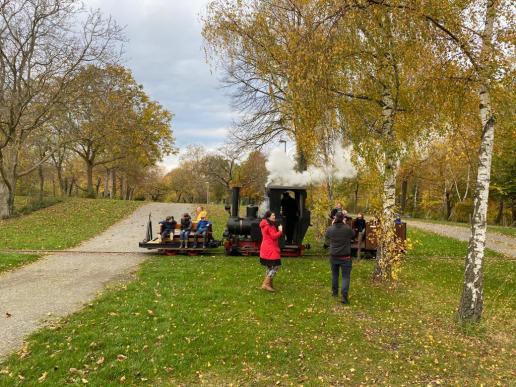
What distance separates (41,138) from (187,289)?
25.5 meters

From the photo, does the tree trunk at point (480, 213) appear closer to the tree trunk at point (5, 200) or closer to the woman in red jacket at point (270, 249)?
the woman in red jacket at point (270, 249)

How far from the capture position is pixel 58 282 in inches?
407

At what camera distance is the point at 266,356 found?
610cm

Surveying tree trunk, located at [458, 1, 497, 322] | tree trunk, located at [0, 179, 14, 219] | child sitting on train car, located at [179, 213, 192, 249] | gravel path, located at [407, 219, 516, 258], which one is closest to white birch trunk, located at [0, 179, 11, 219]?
tree trunk, located at [0, 179, 14, 219]

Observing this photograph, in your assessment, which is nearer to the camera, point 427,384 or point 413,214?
point 427,384

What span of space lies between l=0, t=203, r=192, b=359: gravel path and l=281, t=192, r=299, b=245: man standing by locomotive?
5327 mm

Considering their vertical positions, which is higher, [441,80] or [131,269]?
[441,80]

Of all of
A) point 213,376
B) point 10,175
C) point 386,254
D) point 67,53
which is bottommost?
point 213,376

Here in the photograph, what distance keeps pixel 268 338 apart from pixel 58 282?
6.57 m

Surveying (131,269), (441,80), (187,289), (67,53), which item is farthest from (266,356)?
(67,53)

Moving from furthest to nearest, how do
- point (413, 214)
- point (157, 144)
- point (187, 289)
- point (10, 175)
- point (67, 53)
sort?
point (413, 214) < point (157, 144) < point (10, 175) < point (67, 53) < point (187, 289)

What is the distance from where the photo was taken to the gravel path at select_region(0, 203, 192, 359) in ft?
24.0

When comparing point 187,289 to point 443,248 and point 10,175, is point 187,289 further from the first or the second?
point 10,175

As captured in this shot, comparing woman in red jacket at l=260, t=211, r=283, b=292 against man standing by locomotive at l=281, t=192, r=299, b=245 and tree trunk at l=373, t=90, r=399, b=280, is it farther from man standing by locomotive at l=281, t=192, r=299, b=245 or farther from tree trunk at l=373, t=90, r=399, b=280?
man standing by locomotive at l=281, t=192, r=299, b=245
